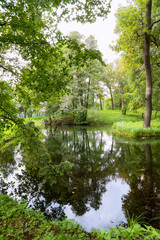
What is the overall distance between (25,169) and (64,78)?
534 cm

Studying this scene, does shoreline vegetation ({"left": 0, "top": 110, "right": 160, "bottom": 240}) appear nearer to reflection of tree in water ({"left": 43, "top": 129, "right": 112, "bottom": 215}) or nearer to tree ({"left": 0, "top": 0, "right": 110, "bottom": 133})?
reflection of tree in water ({"left": 43, "top": 129, "right": 112, "bottom": 215})

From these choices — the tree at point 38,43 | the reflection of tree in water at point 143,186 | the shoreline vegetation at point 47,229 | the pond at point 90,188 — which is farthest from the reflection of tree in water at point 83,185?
the tree at point 38,43

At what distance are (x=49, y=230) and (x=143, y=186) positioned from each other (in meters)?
3.35

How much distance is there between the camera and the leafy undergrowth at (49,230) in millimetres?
2498

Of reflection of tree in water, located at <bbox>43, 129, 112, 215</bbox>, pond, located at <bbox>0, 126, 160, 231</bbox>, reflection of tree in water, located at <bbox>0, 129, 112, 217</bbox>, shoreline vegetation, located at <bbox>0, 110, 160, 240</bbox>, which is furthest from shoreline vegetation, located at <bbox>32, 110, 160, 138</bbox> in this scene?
shoreline vegetation, located at <bbox>0, 110, 160, 240</bbox>

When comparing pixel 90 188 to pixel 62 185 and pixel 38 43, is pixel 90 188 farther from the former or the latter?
pixel 38 43

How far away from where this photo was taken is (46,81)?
368 centimetres

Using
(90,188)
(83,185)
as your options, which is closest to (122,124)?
(83,185)

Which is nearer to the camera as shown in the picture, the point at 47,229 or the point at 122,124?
the point at 47,229

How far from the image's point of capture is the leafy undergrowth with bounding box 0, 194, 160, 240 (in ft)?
8.20

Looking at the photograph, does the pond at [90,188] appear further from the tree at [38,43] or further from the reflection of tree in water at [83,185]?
the tree at [38,43]

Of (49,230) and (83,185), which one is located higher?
(49,230)

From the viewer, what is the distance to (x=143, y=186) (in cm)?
471

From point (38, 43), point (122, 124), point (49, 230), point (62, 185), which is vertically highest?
point (38, 43)
